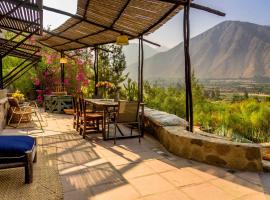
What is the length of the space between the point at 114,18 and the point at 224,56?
95.0 m

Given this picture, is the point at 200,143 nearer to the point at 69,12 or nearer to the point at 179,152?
the point at 179,152

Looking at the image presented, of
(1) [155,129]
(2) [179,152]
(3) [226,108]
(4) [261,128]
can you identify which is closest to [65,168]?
(2) [179,152]

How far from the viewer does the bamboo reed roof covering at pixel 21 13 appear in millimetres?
3885

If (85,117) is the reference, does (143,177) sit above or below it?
below

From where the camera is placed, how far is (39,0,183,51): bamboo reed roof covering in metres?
4.84

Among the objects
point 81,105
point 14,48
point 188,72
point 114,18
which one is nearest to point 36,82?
point 14,48

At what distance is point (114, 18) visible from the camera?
228 inches

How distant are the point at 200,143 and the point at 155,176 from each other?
1006 millimetres

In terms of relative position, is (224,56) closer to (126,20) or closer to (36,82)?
(36,82)

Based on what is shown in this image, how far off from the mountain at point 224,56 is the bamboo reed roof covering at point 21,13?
69.8 meters

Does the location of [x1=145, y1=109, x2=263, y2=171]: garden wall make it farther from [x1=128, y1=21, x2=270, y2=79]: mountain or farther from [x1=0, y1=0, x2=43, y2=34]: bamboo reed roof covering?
[x1=128, y1=21, x2=270, y2=79]: mountain

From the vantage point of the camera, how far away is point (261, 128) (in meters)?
6.20

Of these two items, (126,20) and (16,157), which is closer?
(16,157)

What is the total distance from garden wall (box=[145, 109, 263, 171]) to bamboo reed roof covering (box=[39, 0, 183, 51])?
2.29m
